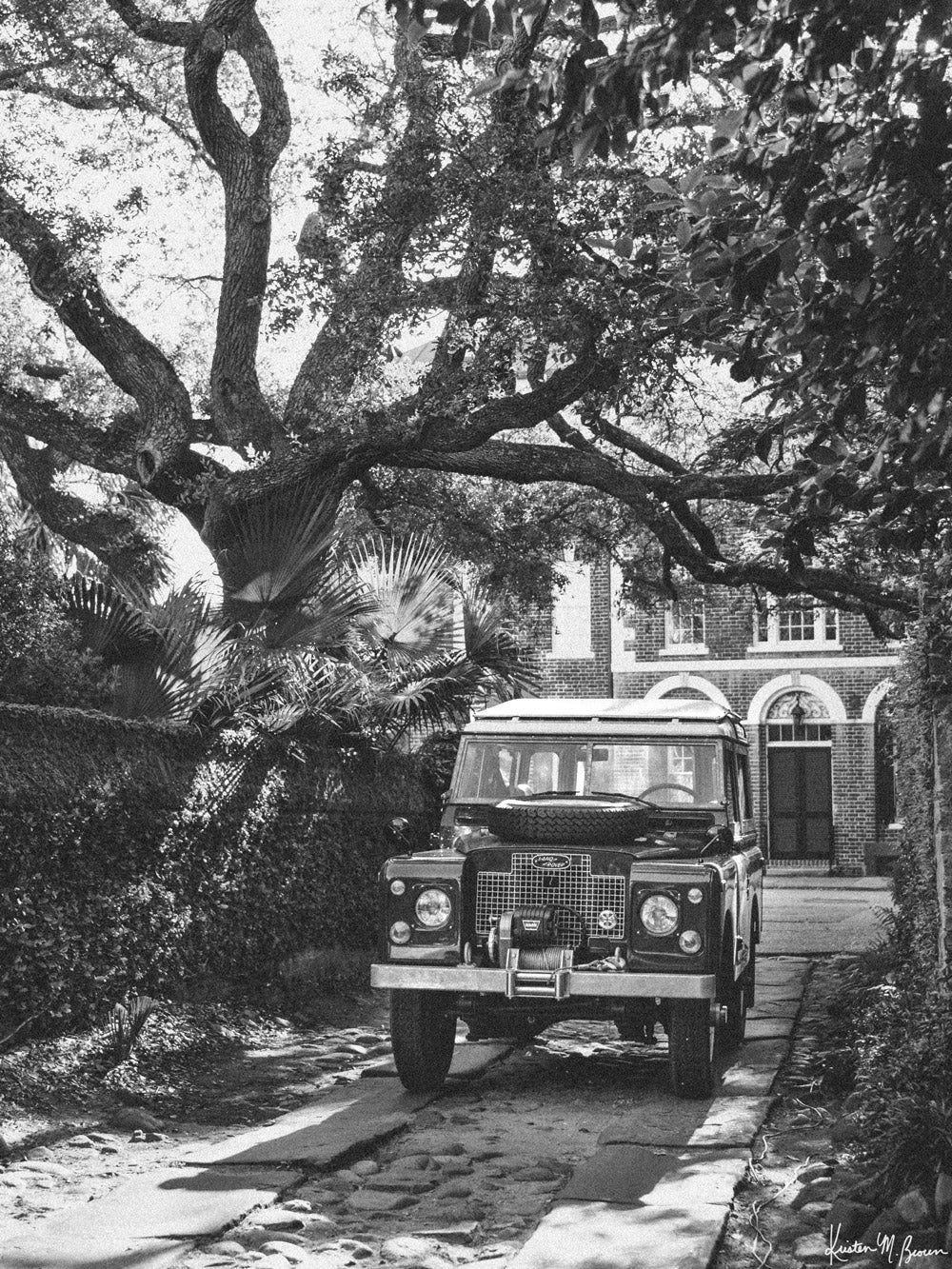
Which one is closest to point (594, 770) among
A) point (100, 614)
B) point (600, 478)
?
point (100, 614)

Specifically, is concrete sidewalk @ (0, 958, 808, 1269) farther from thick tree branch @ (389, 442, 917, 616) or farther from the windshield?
thick tree branch @ (389, 442, 917, 616)

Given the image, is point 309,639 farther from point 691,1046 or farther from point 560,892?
point 691,1046

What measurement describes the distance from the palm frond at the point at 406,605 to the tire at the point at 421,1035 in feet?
16.7

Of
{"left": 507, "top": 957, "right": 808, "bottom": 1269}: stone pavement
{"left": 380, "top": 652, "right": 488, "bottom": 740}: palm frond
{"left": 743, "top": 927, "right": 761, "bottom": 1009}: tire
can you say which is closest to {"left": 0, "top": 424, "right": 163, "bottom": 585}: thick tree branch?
{"left": 380, "top": 652, "right": 488, "bottom": 740}: palm frond

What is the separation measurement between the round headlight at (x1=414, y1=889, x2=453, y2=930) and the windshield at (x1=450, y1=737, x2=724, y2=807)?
1.38 meters

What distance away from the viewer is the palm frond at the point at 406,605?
13.3m

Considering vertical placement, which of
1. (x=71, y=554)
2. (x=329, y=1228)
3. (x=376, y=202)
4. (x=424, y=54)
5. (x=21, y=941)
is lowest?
(x=329, y=1228)

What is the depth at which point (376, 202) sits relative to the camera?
12070 mm

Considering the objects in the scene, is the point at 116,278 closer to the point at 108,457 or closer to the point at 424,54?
the point at 108,457

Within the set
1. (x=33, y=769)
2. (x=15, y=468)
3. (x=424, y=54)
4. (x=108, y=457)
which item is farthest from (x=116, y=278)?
(x=33, y=769)

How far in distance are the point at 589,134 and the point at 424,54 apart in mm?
7979

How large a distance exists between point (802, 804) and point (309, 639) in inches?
972

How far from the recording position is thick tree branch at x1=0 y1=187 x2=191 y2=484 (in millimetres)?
13922
